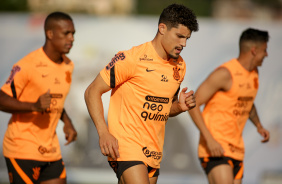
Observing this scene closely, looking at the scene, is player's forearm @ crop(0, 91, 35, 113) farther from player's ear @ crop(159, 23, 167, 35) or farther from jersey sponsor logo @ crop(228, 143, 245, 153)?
jersey sponsor logo @ crop(228, 143, 245, 153)

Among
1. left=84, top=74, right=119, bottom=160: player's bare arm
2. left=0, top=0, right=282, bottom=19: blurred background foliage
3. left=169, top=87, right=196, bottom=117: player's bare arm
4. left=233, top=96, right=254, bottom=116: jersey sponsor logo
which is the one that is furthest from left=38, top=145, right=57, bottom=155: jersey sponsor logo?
left=0, top=0, right=282, bottom=19: blurred background foliage

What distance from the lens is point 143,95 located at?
4.88 m

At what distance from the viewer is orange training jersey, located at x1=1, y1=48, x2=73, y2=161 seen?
5789 mm

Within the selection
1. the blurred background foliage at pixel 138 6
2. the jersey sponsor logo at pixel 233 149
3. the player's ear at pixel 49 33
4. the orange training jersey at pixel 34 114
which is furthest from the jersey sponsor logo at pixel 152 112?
the blurred background foliage at pixel 138 6

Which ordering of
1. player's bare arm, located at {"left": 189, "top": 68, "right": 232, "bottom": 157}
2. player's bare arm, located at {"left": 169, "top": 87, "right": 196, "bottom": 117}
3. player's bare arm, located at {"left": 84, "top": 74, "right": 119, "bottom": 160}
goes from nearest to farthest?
player's bare arm, located at {"left": 84, "top": 74, "right": 119, "bottom": 160} < player's bare arm, located at {"left": 169, "top": 87, "right": 196, "bottom": 117} < player's bare arm, located at {"left": 189, "top": 68, "right": 232, "bottom": 157}

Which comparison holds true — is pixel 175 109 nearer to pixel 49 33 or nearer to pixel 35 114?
pixel 35 114

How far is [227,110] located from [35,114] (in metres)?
2.39

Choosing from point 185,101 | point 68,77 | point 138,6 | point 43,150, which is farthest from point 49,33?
point 138,6

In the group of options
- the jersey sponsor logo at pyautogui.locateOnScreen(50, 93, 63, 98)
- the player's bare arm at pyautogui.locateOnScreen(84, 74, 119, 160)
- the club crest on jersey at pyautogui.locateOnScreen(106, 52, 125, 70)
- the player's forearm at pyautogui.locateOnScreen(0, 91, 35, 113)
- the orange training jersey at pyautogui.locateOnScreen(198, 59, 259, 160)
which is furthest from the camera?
the orange training jersey at pyautogui.locateOnScreen(198, 59, 259, 160)

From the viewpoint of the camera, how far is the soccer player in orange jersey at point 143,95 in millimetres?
4727

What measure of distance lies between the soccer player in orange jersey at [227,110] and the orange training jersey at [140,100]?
1.32m

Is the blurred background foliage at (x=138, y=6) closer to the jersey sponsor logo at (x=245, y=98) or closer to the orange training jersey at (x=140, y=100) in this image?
the jersey sponsor logo at (x=245, y=98)

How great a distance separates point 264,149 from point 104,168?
3266 millimetres

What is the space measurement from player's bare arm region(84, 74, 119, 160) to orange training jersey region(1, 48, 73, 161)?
1373mm
